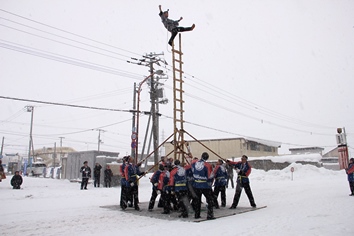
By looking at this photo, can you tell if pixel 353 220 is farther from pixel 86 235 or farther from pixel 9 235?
pixel 9 235

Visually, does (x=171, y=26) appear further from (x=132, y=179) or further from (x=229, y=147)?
(x=229, y=147)

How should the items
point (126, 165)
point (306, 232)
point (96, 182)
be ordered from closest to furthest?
point (306, 232) → point (126, 165) → point (96, 182)

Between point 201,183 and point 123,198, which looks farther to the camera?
point 123,198

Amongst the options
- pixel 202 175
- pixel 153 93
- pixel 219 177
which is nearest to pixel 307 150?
pixel 153 93

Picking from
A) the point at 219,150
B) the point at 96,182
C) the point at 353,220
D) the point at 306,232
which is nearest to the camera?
the point at 306,232

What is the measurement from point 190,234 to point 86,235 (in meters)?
2.44

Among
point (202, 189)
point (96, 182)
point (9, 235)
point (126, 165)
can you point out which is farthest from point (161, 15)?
point (96, 182)

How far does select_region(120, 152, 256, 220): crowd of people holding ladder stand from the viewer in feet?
31.3

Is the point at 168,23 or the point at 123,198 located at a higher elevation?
the point at 168,23

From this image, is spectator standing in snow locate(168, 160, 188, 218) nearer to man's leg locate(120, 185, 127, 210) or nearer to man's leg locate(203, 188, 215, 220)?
man's leg locate(203, 188, 215, 220)

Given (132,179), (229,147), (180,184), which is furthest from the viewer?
(229,147)

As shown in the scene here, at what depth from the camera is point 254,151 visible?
2037 inches

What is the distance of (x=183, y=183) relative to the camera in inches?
407

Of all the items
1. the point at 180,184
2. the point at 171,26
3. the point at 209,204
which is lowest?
the point at 209,204
